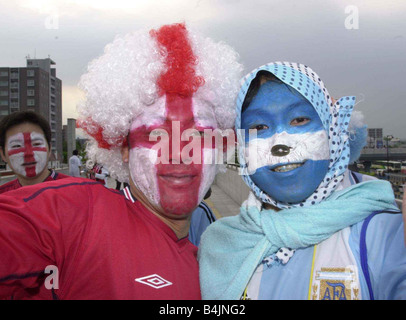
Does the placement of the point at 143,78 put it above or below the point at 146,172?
above

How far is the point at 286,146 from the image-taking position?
169 cm

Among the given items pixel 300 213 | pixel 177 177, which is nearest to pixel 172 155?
pixel 177 177

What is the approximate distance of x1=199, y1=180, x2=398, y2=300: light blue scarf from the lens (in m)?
1.53

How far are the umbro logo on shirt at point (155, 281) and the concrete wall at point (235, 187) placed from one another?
25.6 ft

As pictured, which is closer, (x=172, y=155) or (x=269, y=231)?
(x=269, y=231)

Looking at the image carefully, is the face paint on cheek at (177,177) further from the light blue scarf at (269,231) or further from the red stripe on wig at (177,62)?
the light blue scarf at (269,231)

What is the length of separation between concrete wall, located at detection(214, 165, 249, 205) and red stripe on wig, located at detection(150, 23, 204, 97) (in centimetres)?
741

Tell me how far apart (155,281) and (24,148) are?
10.5ft

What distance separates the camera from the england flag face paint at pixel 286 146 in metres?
1.66

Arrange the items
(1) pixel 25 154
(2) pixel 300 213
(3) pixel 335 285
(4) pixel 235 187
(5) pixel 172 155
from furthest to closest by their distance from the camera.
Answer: (4) pixel 235 187
(1) pixel 25 154
(5) pixel 172 155
(2) pixel 300 213
(3) pixel 335 285

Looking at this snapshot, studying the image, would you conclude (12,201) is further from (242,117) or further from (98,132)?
(242,117)

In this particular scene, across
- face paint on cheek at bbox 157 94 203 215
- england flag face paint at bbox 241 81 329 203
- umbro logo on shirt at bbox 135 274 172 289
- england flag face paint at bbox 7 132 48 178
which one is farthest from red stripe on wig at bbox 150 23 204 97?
england flag face paint at bbox 7 132 48 178

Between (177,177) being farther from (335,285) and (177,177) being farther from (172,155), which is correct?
(335,285)

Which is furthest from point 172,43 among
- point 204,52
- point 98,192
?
point 98,192
